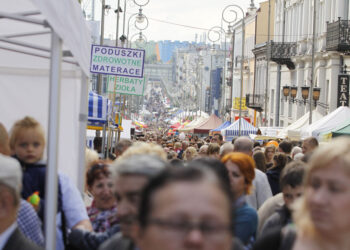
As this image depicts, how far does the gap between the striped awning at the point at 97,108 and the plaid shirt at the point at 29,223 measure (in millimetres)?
11720

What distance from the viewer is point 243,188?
5.98m

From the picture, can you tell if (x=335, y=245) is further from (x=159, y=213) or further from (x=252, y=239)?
(x=252, y=239)

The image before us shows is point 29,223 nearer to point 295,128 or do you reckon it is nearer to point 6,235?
point 6,235

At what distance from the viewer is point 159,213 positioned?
2.31 metres

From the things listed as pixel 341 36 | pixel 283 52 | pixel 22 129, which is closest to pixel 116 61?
pixel 22 129

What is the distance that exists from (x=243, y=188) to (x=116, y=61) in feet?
30.6

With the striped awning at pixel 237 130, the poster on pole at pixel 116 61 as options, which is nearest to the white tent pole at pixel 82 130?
the poster on pole at pixel 116 61

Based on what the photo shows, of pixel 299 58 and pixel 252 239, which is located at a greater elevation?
pixel 299 58

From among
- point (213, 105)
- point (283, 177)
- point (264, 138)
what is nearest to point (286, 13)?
point (264, 138)

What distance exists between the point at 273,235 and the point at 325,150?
47 cm

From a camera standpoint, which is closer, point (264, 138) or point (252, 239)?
point (252, 239)

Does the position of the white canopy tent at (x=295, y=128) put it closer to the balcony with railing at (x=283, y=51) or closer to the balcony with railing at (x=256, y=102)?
the balcony with railing at (x=283, y=51)

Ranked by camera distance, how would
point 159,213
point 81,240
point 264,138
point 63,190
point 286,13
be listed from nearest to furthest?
point 159,213 < point 81,240 < point 63,190 < point 264,138 < point 286,13

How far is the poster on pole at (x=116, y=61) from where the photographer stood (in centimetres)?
1452
